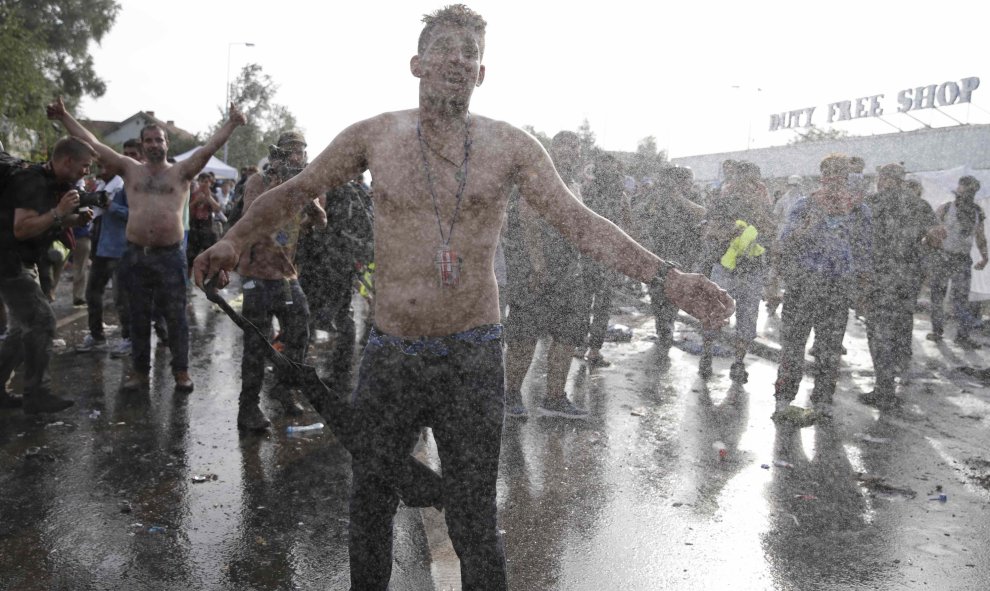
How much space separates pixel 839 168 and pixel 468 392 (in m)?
4.84

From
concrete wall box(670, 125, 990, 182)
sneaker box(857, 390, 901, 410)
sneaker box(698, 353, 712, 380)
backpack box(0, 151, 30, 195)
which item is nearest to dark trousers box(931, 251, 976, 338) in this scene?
sneaker box(857, 390, 901, 410)

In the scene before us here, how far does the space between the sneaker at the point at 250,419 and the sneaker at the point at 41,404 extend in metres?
1.38

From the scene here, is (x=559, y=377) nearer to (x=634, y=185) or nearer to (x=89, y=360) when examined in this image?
(x=89, y=360)

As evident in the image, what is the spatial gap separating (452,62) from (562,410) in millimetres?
4025

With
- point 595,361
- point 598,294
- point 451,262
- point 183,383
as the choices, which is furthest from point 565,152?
point 451,262

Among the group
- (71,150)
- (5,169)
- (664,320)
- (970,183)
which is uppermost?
(970,183)

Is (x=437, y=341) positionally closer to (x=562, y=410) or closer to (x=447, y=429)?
(x=447, y=429)

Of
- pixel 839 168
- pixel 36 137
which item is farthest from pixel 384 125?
pixel 36 137

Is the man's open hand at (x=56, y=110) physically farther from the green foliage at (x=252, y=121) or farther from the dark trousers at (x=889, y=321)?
the green foliage at (x=252, y=121)

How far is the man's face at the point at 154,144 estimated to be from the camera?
5.96 m

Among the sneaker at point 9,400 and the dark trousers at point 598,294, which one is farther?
the dark trousers at point 598,294

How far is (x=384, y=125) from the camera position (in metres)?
2.54

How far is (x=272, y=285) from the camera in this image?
538 centimetres

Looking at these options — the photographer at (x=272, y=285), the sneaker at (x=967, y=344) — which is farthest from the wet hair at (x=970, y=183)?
the photographer at (x=272, y=285)
